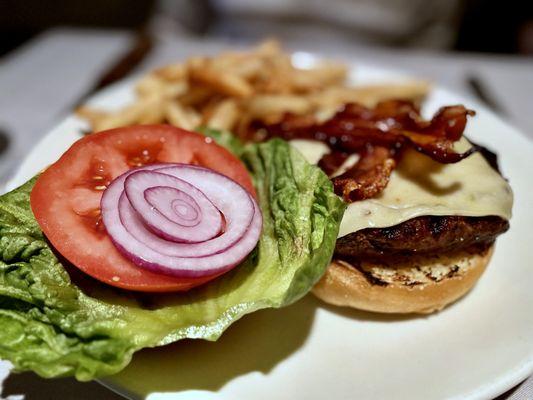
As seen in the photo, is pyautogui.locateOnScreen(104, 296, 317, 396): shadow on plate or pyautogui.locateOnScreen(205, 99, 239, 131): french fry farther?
pyautogui.locateOnScreen(205, 99, 239, 131): french fry

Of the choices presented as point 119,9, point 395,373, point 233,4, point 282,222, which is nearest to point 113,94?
point 282,222

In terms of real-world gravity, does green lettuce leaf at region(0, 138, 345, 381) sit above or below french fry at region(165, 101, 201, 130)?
above

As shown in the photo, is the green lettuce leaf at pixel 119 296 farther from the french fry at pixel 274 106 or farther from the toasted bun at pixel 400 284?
the french fry at pixel 274 106

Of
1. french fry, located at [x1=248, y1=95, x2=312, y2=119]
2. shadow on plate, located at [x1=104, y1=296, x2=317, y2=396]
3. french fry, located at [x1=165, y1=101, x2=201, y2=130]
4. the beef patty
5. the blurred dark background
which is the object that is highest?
the beef patty

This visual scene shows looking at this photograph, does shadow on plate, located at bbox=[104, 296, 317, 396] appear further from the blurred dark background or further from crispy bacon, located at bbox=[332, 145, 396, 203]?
the blurred dark background

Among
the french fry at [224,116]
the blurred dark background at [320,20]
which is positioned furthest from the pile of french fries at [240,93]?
the blurred dark background at [320,20]

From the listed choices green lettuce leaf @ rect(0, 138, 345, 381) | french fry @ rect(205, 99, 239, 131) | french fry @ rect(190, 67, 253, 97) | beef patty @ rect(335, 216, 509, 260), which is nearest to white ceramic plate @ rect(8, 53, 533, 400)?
green lettuce leaf @ rect(0, 138, 345, 381)
